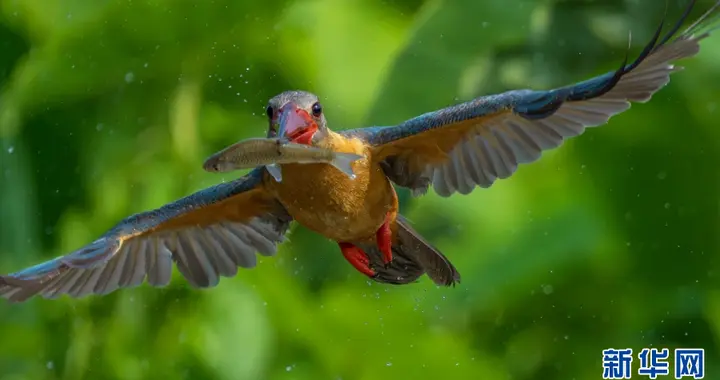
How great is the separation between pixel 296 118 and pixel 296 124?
21 mm

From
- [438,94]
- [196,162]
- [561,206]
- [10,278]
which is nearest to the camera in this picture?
[10,278]

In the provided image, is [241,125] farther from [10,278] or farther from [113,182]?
[10,278]

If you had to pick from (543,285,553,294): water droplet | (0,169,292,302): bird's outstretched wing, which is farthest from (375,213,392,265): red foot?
(543,285,553,294): water droplet

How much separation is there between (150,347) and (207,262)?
1.55m

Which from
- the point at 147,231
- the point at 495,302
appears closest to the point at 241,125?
the point at 495,302

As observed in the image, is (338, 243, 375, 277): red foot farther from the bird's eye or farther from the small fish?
the small fish

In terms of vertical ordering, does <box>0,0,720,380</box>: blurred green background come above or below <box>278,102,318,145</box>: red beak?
above

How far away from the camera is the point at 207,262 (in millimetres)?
4211

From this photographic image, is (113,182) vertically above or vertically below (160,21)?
below

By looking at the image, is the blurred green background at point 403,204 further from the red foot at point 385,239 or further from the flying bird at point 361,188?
the red foot at point 385,239

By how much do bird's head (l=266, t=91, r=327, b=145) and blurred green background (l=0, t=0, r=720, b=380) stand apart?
4.98ft

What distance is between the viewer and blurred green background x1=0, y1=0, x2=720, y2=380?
5246 millimetres

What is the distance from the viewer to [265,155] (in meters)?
3.06

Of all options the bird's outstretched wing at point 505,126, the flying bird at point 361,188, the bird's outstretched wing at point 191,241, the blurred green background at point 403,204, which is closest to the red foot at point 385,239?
the flying bird at point 361,188
